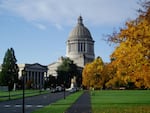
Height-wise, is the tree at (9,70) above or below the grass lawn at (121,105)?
above

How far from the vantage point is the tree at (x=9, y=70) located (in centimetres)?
13512

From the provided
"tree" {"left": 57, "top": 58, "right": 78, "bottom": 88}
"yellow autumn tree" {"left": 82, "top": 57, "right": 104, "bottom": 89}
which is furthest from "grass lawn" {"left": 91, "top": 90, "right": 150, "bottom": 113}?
"tree" {"left": 57, "top": 58, "right": 78, "bottom": 88}

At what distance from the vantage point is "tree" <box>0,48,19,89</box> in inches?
5320

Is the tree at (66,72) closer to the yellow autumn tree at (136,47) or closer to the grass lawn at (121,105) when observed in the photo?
the grass lawn at (121,105)

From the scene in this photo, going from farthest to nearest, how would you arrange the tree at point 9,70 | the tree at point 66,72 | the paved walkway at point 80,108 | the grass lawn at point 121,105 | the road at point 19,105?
the tree at point 66,72, the tree at point 9,70, the road at point 19,105, the paved walkway at point 80,108, the grass lawn at point 121,105

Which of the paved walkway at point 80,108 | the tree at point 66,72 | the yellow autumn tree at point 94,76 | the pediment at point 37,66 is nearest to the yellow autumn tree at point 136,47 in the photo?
the paved walkway at point 80,108

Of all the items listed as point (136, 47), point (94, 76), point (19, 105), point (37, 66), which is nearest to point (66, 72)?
point (37, 66)

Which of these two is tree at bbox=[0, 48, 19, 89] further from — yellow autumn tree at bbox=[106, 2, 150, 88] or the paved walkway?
yellow autumn tree at bbox=[106, 2, 150, 88]

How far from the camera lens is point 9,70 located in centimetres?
13562

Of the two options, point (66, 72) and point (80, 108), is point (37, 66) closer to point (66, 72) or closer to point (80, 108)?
point (66, 72)

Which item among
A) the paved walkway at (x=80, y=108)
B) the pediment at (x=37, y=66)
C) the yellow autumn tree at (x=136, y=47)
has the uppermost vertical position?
the pediment at (x=37, y=66)

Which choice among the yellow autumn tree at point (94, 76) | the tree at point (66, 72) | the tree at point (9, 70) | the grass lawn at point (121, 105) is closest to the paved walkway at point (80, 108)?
the grass lawn at point (121, 105)

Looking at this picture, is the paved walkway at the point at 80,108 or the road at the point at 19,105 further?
the road at the point at 19,105

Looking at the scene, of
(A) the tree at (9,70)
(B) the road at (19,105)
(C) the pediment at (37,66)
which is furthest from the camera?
(C) the pediment at (37,66)
